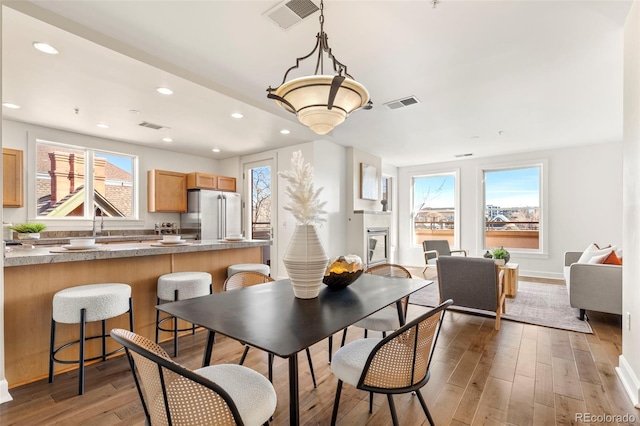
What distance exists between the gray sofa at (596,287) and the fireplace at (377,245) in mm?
3107

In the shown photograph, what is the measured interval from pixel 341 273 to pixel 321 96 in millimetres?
1028

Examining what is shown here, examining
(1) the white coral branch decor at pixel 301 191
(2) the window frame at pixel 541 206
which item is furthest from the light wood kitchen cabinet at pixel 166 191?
(2) the window frame at pixel 541 206

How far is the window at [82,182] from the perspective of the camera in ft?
14.5

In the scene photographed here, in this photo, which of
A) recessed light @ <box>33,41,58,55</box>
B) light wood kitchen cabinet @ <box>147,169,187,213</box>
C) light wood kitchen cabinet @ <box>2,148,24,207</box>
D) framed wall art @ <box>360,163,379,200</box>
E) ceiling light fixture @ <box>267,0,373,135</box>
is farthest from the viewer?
framed wall art @ <box>360,163,379,200</box>

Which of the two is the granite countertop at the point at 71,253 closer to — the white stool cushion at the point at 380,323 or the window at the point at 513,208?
the white stool cushion at the point at 380,323

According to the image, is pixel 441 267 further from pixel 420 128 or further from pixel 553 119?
pixel 553 119

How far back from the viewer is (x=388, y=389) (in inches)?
52.7

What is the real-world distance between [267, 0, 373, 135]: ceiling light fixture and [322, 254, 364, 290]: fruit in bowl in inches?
33.7

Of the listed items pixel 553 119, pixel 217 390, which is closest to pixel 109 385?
pixel 217 390

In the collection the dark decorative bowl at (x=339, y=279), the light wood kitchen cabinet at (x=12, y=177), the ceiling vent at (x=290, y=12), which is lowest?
the dark decorative bowl at (x=339, y=279)

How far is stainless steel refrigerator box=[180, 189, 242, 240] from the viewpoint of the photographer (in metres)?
5.58

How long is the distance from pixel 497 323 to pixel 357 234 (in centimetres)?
290

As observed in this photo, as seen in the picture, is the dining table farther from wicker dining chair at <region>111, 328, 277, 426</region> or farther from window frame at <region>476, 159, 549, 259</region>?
window frame at <region>476, 159, 549, 259</region>

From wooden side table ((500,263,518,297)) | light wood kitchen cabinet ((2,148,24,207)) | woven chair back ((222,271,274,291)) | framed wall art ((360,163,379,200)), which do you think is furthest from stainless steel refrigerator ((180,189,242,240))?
wooden side table ((500,263,518,297))
